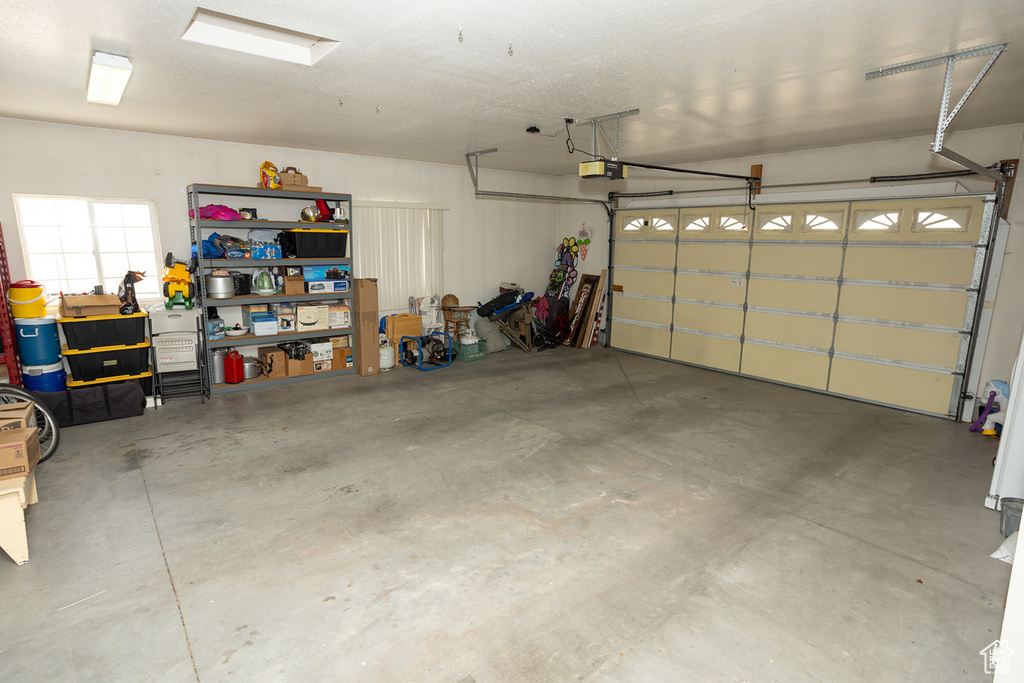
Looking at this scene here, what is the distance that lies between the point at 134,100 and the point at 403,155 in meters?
3.55

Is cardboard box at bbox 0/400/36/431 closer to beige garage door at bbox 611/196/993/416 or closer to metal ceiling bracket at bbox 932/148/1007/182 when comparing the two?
metal ceiling bracket at bbox 932/148/1007/182

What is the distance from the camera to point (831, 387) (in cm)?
657

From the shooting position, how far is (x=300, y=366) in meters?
6.82

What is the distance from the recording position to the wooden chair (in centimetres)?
861

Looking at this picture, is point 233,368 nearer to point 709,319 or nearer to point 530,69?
point 530,69

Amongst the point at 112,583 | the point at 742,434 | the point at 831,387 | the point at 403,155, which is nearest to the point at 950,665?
the point at 742,434

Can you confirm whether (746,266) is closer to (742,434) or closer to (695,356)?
(695,356)

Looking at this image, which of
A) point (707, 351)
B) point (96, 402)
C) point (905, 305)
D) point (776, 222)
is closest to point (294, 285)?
point (96, 402)

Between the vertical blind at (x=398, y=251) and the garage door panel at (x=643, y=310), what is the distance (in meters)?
3.18

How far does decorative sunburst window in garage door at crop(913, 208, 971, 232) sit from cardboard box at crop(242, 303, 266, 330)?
783cm

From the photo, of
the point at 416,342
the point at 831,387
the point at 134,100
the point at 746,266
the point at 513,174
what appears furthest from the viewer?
the point at 513,174

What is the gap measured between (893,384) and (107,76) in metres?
8.06

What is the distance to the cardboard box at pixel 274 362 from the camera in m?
6.61

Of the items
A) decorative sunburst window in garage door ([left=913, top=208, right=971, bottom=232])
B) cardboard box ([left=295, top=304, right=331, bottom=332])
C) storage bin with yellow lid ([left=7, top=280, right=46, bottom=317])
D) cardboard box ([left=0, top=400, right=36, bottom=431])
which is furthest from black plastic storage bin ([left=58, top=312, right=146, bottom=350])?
decorative sunburst window in garage door ([left=913, top=208, right=971, bottom=232])
